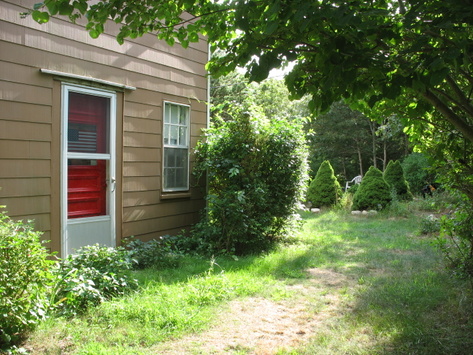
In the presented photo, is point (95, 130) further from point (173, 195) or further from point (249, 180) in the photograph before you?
point (249, 180)

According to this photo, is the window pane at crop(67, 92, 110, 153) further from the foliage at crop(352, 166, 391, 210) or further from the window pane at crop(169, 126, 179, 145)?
the foliage at crop(352, 166, 391, 210)

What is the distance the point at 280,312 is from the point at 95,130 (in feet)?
11.7

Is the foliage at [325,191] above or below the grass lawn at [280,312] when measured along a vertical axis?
above

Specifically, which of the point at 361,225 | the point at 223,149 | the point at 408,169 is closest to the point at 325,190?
the point at 361,225

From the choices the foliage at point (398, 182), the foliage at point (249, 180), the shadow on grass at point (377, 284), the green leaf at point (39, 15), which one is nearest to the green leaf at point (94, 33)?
the green leaf at point (39, 15)

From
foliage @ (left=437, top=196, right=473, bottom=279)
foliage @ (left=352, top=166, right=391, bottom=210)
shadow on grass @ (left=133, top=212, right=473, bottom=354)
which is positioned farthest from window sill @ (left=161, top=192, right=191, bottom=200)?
→ foliage @ (left=352, top=166, right=391, bottom=210)

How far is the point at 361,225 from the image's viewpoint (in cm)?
912

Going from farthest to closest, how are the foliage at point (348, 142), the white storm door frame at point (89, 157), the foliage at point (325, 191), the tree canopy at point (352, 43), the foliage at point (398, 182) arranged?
the foliage at point (348, 142) → the foliage at point (398, 182) → the foliage at point (325, 191) → the white storm door frame at point (89, 157) → the tree canopy at point (352, 43)

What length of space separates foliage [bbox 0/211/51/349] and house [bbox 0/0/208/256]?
1.79 meters

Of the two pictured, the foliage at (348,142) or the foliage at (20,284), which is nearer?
the foliage at (20,284)

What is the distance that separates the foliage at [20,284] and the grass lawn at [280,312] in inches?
7.3

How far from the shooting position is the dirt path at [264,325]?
3.00 metres

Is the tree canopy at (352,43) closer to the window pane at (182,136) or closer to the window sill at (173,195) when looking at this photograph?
the window sill at (173,195)

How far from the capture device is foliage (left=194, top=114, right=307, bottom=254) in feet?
20.0
